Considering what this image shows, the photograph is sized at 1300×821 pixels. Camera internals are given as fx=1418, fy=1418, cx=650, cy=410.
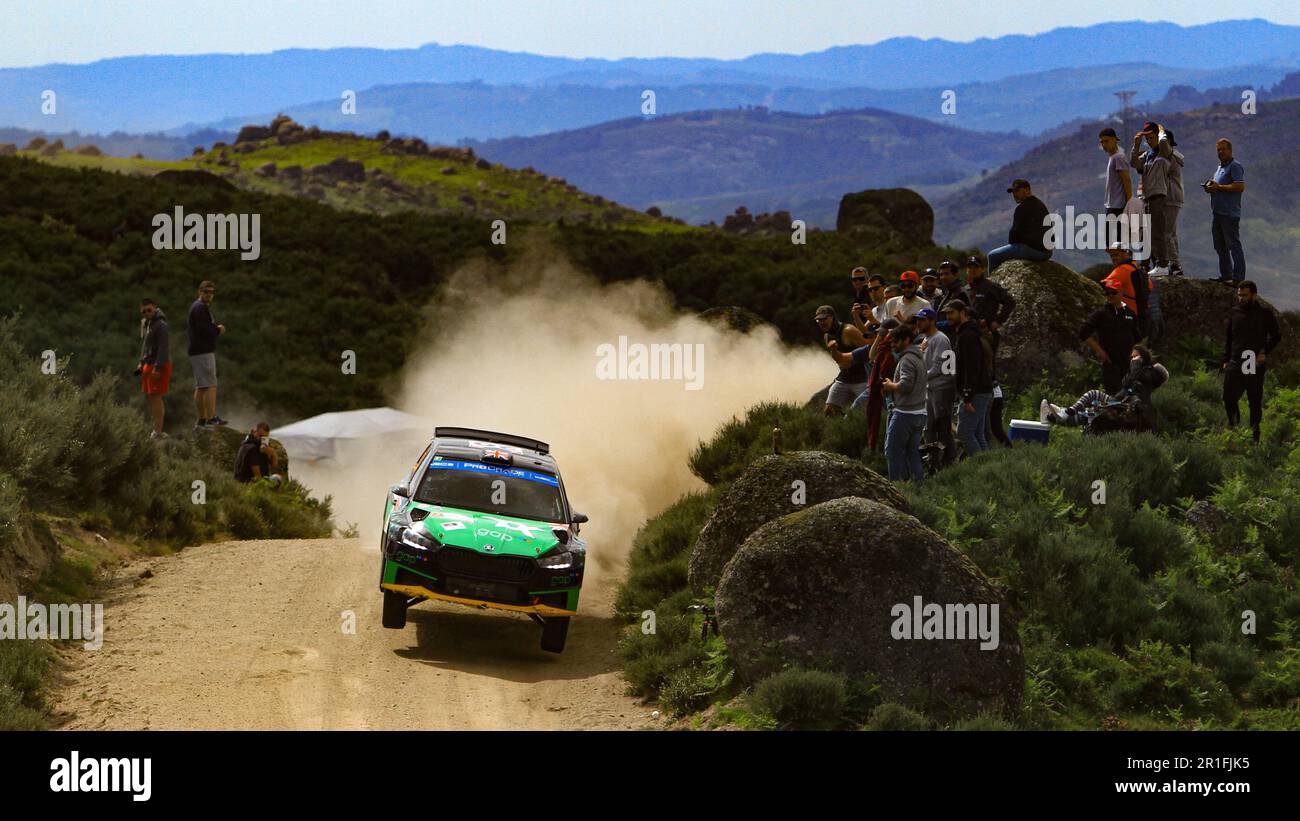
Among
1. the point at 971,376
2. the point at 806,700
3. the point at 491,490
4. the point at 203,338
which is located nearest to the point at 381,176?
the point at 203,338

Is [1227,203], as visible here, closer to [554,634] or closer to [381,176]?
[554,634]

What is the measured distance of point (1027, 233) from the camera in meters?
22.4

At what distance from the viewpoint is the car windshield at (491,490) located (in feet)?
49.3

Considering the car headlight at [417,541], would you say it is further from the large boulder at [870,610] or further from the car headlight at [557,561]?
the large boulder at [870,610]

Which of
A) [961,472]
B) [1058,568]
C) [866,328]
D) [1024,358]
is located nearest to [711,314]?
[1024,358]

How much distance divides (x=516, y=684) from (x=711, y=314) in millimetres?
22624

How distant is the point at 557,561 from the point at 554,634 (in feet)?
2.78

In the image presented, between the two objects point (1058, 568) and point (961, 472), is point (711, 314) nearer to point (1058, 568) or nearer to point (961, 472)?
point (961, 472)

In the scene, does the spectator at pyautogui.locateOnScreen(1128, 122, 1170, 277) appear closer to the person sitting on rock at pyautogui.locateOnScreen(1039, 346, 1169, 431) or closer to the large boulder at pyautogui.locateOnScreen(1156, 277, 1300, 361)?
the large boulder at pyautogui.locateOnScreen(1156, 277, 1300, 361)

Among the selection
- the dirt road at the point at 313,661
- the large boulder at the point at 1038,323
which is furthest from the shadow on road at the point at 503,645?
the large boulder at the point at 1038,323

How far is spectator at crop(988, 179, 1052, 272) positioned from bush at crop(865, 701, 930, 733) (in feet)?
40.2

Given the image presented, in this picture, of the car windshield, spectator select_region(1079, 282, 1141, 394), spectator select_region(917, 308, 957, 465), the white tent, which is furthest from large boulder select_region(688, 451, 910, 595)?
the white tent

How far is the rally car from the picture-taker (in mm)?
13922

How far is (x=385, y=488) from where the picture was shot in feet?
93.0
